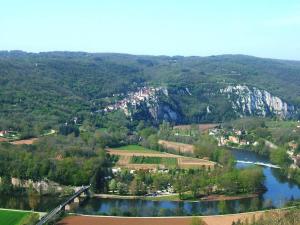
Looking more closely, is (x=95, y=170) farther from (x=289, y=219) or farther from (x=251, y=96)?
(x=251, y=96)

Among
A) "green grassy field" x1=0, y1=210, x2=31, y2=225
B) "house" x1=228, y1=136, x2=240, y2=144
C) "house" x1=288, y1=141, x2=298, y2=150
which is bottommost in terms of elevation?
"green grassy field" x1=0, y1=210, x2=31, y2=225

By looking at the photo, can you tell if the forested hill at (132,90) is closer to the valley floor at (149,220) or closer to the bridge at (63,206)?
the bridge at (63,206)

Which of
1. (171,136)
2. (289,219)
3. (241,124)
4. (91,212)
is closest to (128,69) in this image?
(241,124)

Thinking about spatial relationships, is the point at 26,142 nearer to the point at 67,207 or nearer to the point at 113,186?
the point at 113,186

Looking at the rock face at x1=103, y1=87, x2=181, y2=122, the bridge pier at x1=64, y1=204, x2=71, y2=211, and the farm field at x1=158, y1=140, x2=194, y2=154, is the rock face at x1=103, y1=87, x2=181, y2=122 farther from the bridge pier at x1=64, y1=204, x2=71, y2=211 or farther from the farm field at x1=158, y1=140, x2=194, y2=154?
the bridge pier at x1=64, y1=204, x2=71, y2=211

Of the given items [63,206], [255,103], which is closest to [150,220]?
[63,206]

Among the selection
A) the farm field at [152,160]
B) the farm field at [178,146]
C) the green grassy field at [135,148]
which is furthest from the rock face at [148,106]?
the farm field at [152,160]

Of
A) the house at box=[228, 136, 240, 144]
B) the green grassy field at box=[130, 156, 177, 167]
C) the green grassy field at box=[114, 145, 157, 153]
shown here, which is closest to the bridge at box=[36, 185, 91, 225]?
the green grassy field at box=[130, 156, 177, 167]
